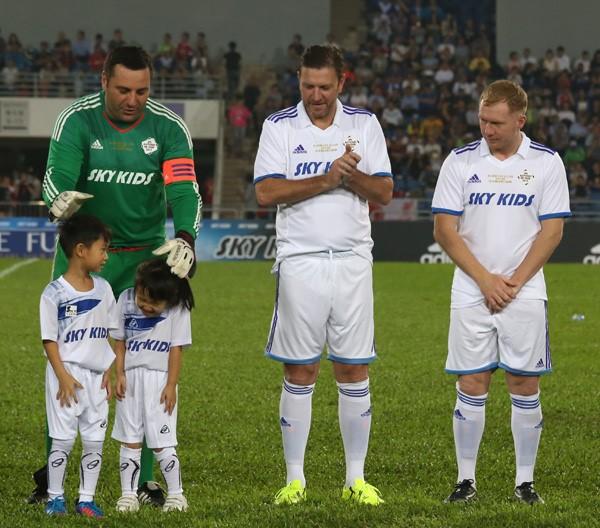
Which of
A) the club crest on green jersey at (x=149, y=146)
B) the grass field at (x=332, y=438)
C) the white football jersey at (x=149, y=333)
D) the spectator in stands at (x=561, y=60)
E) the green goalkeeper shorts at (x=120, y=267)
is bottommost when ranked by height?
the grass field at (x=332, y=438)

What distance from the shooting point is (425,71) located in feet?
106

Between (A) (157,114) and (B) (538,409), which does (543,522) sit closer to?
(B) (538,409)

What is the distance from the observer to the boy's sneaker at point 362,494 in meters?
5.78

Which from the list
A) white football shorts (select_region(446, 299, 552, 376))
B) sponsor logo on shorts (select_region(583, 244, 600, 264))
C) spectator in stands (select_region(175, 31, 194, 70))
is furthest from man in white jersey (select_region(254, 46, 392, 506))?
spectator in stands (select_region(175, 31, 194, 70))

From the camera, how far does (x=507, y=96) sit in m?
5.88

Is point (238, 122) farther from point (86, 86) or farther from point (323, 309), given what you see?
point (323, 309)

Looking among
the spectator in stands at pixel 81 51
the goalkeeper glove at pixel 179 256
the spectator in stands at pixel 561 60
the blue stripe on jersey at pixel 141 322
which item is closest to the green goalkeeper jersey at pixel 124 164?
the goalkeeper glove at pixel 179 256

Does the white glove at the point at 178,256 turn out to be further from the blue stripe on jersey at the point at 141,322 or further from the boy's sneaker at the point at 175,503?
the boy's sneaker at the point at 175,503

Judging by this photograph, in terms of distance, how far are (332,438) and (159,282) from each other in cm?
282

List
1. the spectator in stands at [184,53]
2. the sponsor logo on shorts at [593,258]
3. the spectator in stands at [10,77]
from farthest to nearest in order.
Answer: the spectator in stands at [184,53]
the spectator in stands at [10,77]
the sponsor logo on shorts at [593,258]

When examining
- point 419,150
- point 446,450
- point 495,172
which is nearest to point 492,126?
point 495,172

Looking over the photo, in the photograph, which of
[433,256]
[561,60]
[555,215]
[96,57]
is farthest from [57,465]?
[561,60]

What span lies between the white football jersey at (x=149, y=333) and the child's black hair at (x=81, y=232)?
0.38 m

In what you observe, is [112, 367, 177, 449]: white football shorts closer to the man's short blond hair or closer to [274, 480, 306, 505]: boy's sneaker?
[274, 480, 306, 505]: boy's sneaker
